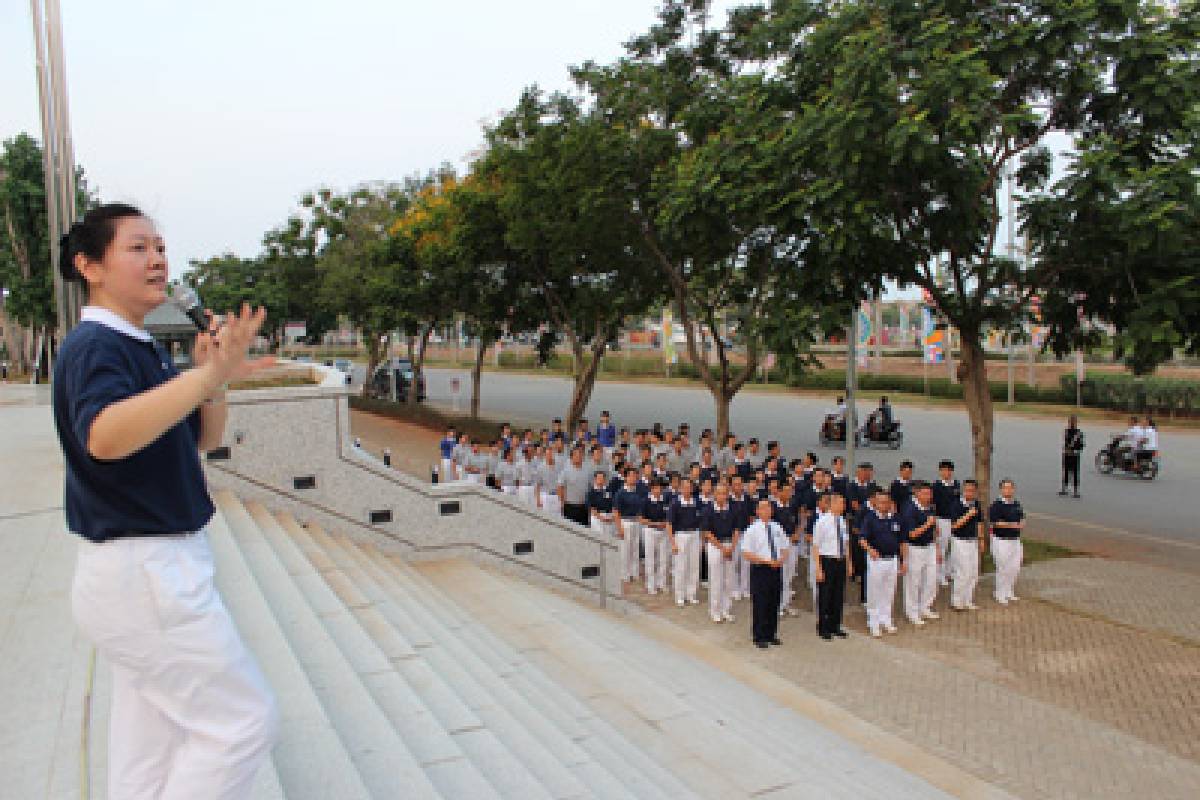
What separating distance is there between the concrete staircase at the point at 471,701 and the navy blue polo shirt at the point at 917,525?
3394 mm

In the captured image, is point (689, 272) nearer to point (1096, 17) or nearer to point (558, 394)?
point (1096, 17)

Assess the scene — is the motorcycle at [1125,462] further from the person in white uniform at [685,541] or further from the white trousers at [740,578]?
the person in white uniform at [685,541]

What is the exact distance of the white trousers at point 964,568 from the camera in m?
10.5

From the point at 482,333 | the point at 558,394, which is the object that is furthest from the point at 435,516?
the point at 558,394

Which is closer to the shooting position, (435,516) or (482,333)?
(435,516)

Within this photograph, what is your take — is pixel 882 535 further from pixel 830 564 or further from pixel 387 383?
pixel 387 383

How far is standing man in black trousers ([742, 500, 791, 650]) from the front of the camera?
9359 mm

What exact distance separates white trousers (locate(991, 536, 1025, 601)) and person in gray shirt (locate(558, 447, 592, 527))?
19.6ft

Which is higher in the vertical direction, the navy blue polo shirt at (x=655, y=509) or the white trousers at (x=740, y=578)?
the navy blue polo shirt at (x=655, y=509)

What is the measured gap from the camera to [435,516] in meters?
10.2

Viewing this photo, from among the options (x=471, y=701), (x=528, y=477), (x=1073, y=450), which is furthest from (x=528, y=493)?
(x=1073, y=450)

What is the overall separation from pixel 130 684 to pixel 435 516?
26.9ft

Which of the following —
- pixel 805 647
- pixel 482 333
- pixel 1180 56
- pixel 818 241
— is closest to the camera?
pixel 805 647

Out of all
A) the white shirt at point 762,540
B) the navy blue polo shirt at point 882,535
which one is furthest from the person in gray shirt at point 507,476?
the navy blue polo shirt at point 882,535
